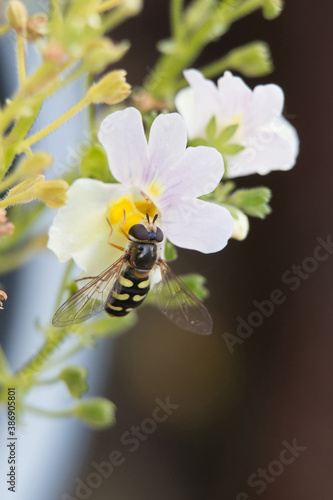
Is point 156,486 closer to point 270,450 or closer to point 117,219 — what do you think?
point 270,450

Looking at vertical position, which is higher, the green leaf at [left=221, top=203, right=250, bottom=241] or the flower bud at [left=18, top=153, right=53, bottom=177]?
the flower bud at [left=18, top=153, right=53, bottom=177]

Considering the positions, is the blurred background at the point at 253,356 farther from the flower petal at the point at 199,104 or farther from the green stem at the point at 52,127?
the green stem at the point at 52,127

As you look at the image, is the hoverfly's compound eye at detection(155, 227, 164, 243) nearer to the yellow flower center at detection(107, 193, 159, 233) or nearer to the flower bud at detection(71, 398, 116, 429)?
the yellow flower center at detection(107, 193, 159, 233)

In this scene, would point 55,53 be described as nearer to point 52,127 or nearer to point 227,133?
point 52,127

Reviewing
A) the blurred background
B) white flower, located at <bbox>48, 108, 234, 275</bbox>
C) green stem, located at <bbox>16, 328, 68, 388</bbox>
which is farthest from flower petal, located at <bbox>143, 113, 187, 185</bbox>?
the blurred background

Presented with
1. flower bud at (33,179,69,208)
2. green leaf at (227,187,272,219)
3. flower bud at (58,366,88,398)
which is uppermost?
flower bud at (33,179,69,208)

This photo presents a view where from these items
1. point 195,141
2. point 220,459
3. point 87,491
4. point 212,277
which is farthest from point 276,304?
point 195,141

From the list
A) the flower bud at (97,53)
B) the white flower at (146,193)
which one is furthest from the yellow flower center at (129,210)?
the flower bud at (97,53)
